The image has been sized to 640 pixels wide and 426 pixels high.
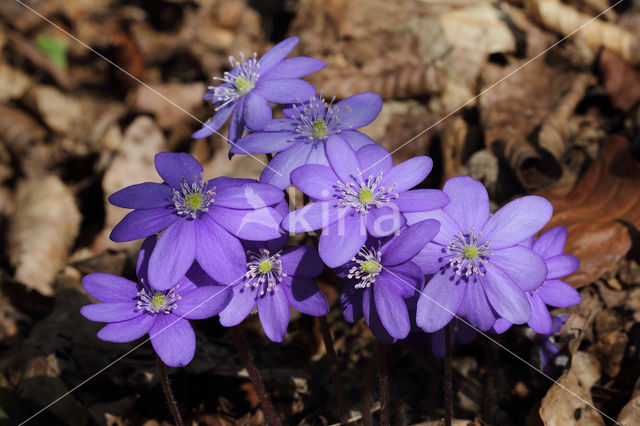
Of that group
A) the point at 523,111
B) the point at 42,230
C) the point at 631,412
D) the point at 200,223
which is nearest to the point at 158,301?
the point at 200,223

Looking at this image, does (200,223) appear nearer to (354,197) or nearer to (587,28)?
(354,197)

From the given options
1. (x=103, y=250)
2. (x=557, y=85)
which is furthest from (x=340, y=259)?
(x=557, y=85)

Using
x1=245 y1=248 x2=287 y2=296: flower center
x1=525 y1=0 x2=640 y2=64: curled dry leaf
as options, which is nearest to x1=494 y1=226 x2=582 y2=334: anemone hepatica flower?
x1=245 y1=248 x2=287 y2=296: flower center

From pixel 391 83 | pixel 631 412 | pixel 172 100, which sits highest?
pixel 172 100

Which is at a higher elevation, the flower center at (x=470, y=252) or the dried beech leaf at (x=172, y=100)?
the dried beech leaf at (x=172, y=100)

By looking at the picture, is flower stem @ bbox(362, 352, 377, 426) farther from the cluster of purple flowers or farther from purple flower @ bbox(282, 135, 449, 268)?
purple flower @ bbox(282, 135, 449, 268)

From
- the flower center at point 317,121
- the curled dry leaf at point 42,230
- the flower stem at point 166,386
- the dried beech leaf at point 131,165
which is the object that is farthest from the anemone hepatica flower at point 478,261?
the curled dry leaf at point 42,230

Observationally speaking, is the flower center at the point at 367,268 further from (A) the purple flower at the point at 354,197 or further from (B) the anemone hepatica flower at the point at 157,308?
(B) the anemone hepatica flower at the point at 157,308
